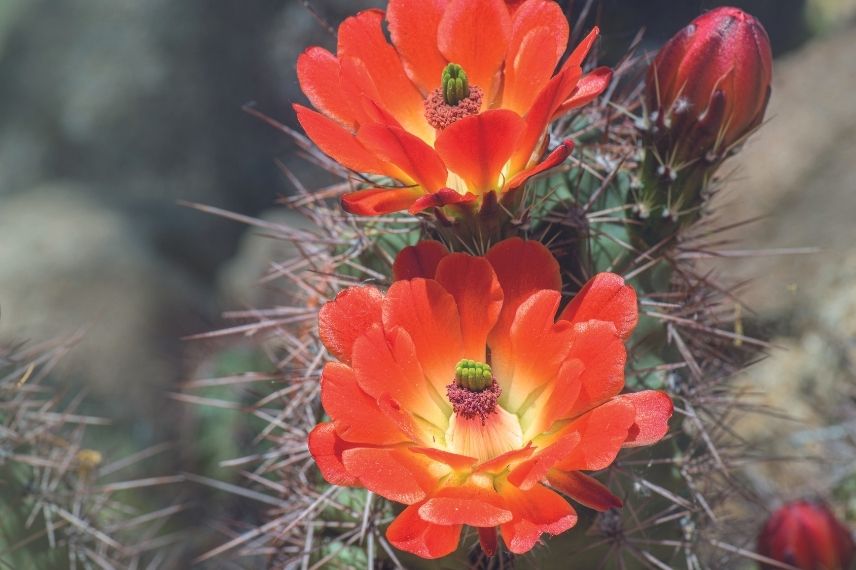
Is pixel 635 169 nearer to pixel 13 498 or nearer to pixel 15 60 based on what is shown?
pixel 13 498

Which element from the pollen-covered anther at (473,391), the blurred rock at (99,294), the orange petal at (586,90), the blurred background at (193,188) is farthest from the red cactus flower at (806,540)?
the blurred rock at (99,294)

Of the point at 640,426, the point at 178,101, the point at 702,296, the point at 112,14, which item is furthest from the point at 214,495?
the point at 112,14

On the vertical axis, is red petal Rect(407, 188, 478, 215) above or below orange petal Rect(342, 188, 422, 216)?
below

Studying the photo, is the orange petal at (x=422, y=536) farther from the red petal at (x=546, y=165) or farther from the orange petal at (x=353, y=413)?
the red petal at (x=546, y=165)

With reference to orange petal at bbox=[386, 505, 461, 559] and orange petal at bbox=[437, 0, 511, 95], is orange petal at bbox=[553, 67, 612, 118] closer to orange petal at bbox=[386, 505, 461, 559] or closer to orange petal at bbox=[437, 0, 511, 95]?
orange petal at bbox=[437, 0, 511, 95]

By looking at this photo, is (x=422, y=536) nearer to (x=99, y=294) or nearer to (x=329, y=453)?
(x=329, y=453)

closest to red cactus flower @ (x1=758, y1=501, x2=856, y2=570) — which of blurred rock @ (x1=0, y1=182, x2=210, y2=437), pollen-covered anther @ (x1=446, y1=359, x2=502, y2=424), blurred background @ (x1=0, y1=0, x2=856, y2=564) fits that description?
blurred background @ (x1=0, y1=0, x2=856, y2=564)
